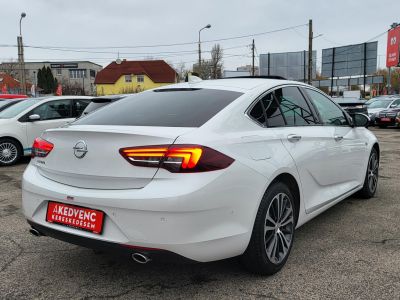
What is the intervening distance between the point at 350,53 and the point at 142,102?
4529cm

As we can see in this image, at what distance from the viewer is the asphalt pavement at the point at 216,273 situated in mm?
2895

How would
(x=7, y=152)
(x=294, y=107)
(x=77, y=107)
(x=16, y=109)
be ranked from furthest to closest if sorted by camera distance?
(x=77, y=107) → (x=16, y=109) → (x=7, y=152) → (x=294, y=107)

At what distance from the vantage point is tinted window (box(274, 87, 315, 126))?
Answer: 3.63m

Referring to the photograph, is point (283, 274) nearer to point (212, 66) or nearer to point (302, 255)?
point (302, 255)

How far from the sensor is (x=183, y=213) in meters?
2.49

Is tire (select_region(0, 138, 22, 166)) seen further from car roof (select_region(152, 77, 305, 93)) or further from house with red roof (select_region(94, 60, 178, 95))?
house with red roof (select_region(94, 60, 178, 95))

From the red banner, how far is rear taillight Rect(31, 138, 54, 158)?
44.0 m

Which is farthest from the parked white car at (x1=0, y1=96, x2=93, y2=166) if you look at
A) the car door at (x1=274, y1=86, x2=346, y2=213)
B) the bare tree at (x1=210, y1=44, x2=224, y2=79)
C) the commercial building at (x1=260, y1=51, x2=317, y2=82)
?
the bare tree at (x1=210, y1=44, x2=224, y2=79)

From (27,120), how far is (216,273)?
7114 millimetres

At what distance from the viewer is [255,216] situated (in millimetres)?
2885

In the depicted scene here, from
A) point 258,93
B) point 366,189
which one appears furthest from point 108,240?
point 366,189

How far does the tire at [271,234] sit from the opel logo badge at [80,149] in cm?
124

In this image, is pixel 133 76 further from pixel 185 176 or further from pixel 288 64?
pixel 185 176

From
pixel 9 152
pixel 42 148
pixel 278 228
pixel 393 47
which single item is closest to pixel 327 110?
pixel 278 228
